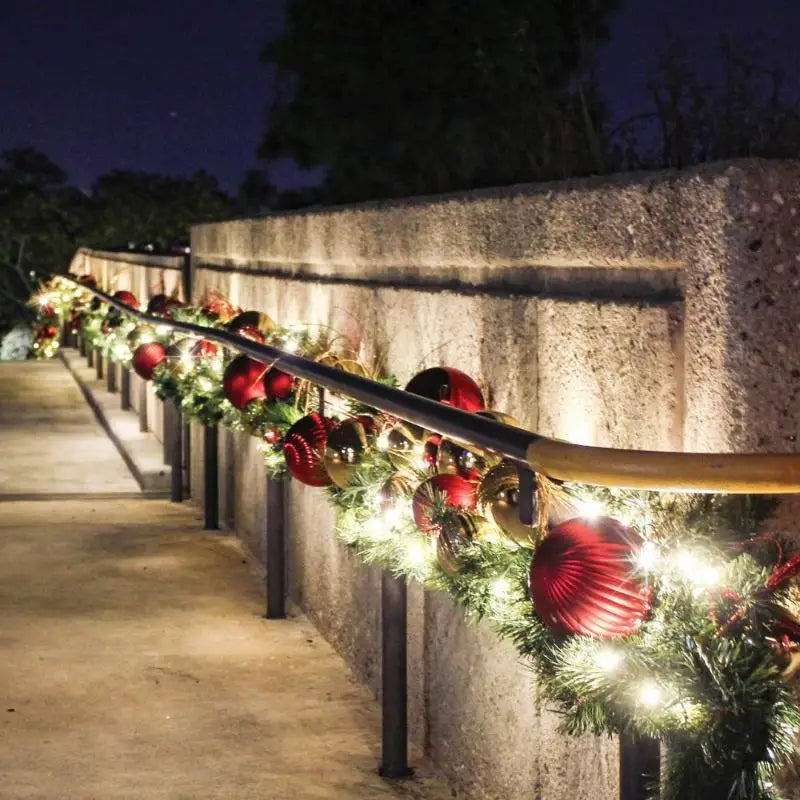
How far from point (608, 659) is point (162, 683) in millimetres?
3426


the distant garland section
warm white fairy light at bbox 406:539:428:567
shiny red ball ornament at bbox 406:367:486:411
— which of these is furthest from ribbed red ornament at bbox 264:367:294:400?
warm white fairy light at bbox 406:539:428:567

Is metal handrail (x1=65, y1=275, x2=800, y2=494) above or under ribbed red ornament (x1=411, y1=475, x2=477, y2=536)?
above

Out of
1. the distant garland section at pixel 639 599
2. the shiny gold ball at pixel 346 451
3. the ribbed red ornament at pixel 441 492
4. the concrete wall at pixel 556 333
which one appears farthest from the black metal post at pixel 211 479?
the ribbed red ornament at pixel 441 492

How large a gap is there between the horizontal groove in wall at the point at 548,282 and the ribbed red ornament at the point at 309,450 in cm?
62

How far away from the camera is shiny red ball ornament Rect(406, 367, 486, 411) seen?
4613mm

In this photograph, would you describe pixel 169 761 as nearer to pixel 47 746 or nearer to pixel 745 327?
pixel 47 746

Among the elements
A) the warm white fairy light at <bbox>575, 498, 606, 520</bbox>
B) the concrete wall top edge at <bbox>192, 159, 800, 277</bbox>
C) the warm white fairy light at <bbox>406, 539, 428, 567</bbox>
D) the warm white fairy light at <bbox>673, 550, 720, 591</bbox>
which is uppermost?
the concrete wall top edge at <bbox>192, 159, 800, 277</bbox>

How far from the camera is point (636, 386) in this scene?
3.72 meters

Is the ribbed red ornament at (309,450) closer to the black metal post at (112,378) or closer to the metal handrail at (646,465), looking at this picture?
the metal handrail at (646,465)

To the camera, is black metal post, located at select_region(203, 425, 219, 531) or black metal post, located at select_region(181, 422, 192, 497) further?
black metal post, located at select_region(181, 422, 192, 497)

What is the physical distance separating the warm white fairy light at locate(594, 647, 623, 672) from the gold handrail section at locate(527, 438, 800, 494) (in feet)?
1.18

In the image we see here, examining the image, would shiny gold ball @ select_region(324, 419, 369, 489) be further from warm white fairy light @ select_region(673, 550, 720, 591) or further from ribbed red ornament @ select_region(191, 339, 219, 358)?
ribbed red ornament @ select_region(191, 339, 219, 358)

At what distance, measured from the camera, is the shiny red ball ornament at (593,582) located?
2816mm

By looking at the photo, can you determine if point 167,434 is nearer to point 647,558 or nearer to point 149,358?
point 149,358
